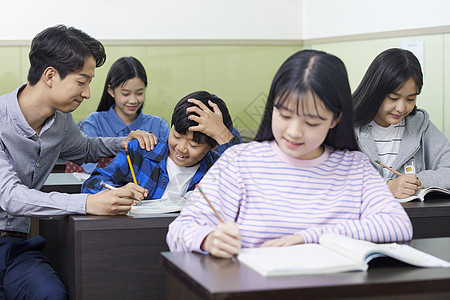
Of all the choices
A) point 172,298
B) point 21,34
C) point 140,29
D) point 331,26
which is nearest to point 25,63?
point 21,34

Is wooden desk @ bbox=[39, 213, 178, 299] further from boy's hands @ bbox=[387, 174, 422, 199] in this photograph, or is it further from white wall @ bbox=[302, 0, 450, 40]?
white wall @ bbox=[302, 0, 450, 40]

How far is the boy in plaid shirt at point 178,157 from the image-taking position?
7.02 ft

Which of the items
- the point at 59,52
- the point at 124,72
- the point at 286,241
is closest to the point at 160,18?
the point at 124,72

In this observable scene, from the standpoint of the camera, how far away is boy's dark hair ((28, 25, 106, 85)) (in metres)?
2.14

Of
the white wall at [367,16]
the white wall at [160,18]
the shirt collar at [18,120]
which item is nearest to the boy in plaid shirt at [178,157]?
the shirt collar at [18,120]

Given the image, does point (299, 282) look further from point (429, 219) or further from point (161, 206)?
point (429, 219)

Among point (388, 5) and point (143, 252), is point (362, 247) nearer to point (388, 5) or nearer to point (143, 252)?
point (143, 252)

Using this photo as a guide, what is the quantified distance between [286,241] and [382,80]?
118cm

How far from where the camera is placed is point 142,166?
7.18 feet

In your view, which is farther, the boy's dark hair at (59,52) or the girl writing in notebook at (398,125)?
the girl writing in notebook at (398,125)

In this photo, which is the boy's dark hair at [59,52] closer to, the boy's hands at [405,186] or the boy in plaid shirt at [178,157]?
the boy in plaid shirt at [178,157]

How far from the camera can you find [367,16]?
4.01 m

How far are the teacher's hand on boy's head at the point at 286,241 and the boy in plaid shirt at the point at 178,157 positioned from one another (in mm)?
866

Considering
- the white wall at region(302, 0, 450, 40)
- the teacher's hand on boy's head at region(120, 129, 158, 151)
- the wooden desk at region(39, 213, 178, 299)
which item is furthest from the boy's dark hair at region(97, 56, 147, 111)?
the wooden desk at region(39, 213, 178, 299)
